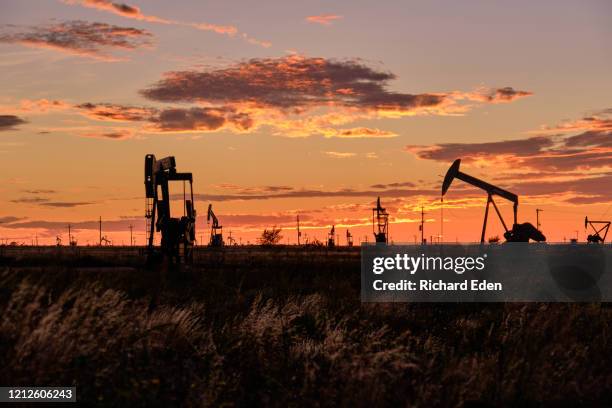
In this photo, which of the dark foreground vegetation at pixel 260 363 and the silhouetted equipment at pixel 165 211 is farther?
the silhouetted equipment at pixel 165 211

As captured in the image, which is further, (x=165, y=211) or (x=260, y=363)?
(x=165, y=211)

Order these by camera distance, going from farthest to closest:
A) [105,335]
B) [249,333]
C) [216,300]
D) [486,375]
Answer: [216,300]
[249,333]
[486,375]
[105,335]

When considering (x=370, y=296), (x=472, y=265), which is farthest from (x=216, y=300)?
(x=472, y=265)

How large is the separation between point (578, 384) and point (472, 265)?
34546 millimetres

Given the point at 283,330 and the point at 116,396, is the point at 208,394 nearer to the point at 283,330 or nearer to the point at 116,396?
the point at 116,396

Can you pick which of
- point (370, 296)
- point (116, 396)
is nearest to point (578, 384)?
point (116, 396)

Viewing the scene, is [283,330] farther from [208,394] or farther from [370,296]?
[370,296]

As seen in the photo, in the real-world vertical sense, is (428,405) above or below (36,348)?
below

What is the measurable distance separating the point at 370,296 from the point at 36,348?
17.1m

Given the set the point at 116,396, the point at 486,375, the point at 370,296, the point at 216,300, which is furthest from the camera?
the point at 370,296

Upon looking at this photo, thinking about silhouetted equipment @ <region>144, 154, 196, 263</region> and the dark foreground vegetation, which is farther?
silhouetted equipment @ <region>144, 154, 196, 263</region>

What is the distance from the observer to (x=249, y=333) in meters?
15.7

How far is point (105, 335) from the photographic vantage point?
12773 millimetres

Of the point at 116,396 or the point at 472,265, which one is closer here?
the point at 116,396
